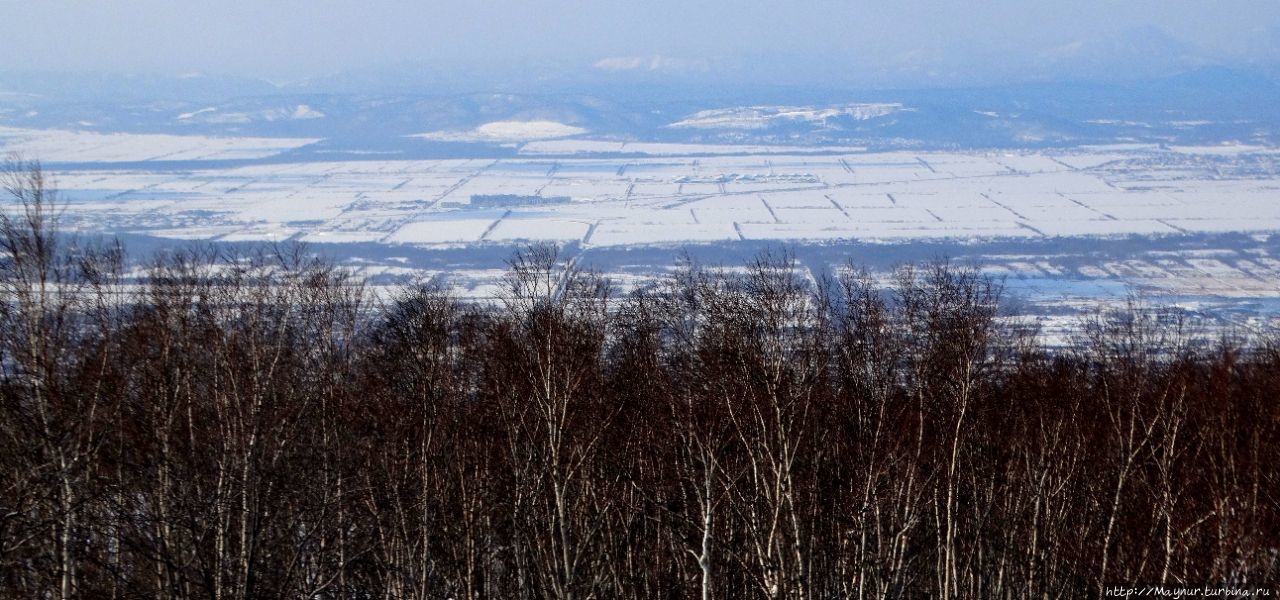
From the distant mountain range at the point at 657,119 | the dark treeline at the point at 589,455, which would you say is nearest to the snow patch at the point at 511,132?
the distant mountain range at the point at 657,119

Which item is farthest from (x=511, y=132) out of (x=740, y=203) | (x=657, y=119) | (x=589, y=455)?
(x=589, y=455)

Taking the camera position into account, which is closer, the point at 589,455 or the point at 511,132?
the point at 589,455

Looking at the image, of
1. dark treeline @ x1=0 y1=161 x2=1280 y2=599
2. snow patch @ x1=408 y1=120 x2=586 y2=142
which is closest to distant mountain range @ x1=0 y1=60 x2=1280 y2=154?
snow patch @ x1=408 y1=120 x2=586 y2=142

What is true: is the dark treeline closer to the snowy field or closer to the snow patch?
the snowy field

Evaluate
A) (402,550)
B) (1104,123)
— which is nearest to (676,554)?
(402,550)

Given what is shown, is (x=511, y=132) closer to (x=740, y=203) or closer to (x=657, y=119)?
(x=657, y=119)

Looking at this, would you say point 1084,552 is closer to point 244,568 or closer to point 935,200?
point 244,568
